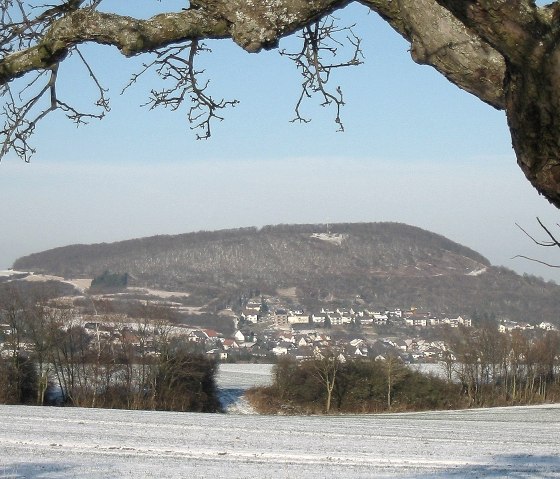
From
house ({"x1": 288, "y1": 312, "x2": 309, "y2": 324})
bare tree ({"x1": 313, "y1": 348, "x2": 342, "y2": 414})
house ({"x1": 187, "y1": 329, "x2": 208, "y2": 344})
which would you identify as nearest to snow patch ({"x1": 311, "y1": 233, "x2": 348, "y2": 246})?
house ({"x1": 288, "y1": 312, "x2": 309, "y2": 324})

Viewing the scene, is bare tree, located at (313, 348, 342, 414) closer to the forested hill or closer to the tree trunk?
the tree trunk

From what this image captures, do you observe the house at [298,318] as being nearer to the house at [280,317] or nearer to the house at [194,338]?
the house at [280,317]

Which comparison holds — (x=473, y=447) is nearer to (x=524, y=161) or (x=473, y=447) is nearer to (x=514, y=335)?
(x=524, y=161)

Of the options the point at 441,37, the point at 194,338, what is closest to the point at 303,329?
the point at 194,338

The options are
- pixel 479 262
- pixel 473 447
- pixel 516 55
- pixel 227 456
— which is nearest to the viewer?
pixel 516 55

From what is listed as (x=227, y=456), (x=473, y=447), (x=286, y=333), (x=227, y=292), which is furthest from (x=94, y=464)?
(x=227, y=292)
